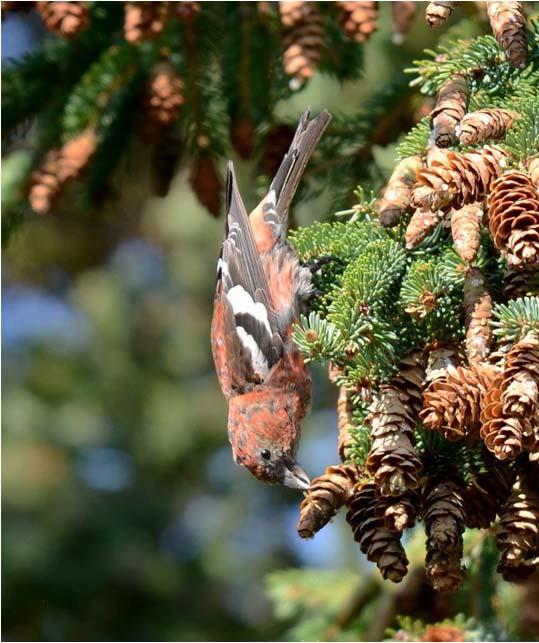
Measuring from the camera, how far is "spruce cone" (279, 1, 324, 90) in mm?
3242

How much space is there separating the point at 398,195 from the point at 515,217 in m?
0.45

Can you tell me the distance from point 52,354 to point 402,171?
4883 mm

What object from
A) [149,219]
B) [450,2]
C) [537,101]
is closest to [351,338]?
[537,101]

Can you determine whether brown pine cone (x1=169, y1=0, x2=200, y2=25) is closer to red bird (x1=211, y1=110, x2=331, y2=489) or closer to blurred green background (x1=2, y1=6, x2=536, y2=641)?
red bird (x1=211, y1=110, x2=331, y2=489)

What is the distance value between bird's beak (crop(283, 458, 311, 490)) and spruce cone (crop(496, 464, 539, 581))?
1.27 m

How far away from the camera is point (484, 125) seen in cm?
218

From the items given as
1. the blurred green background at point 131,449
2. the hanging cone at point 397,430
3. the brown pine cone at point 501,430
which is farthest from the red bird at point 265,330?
the blurred green background at point 131,449

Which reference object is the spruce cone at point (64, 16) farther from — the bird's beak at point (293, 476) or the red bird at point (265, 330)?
the bird's beak at point (293, 476)

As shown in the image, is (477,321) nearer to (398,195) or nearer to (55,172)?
(398,195)

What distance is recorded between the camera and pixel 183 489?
22.6 feet

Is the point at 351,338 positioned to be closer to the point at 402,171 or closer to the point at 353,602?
the point at 402,171

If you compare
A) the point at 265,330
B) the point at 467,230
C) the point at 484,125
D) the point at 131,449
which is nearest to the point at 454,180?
the point at 467,230

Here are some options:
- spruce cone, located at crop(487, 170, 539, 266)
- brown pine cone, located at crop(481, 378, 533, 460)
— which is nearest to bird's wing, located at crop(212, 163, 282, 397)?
spruce cone, located at crop(487, 170, 539, 266)

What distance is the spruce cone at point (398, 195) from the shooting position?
2.35 metres
